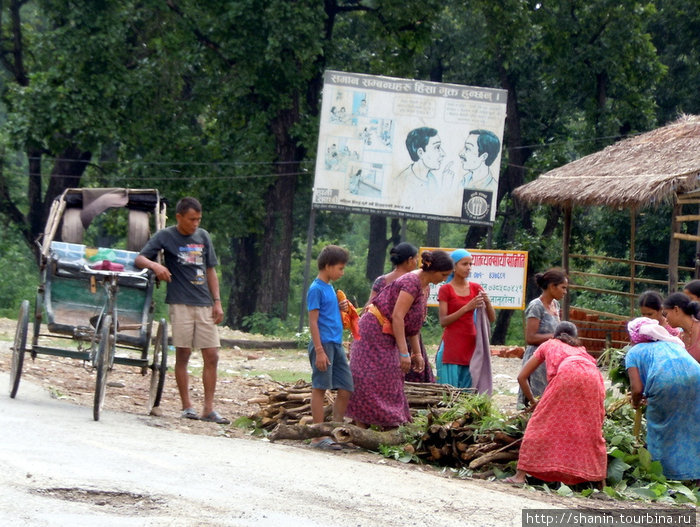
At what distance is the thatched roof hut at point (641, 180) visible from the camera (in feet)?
43.9

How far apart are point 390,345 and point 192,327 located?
66.8 inches

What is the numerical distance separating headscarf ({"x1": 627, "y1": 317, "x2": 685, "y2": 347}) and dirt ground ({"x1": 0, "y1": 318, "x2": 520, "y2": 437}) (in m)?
3.28

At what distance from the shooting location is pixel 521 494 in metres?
6.71

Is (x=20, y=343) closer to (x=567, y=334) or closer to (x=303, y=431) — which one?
(x=303, y=431)

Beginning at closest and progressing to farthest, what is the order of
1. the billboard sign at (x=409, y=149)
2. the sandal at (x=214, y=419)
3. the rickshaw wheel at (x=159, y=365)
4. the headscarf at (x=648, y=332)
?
the headscarf at (x=648, y=332)
the rickshaw wheel at (x=159, y=365)
the sandal at (x=214, y=419)
the billboard sign at (x=409, y=149)

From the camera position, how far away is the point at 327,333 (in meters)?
7.85

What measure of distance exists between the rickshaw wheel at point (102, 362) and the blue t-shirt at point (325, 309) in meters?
1.60

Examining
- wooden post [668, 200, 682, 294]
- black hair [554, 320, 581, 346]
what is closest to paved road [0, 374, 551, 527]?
black hair [554, 320, 581, 346]

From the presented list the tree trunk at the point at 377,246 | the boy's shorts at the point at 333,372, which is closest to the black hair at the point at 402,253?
the boy's shorts at the point at 333,372

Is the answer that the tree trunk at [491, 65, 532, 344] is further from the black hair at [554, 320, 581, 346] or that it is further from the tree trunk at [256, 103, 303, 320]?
the black hair at [554, 320, 581, 346]

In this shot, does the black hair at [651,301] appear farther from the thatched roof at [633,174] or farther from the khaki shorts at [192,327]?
the thatched roof at [633,174]

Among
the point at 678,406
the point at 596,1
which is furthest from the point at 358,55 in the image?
the point at 678,406

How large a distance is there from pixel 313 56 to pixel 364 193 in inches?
174

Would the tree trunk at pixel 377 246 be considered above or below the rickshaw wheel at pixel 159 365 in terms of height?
above
